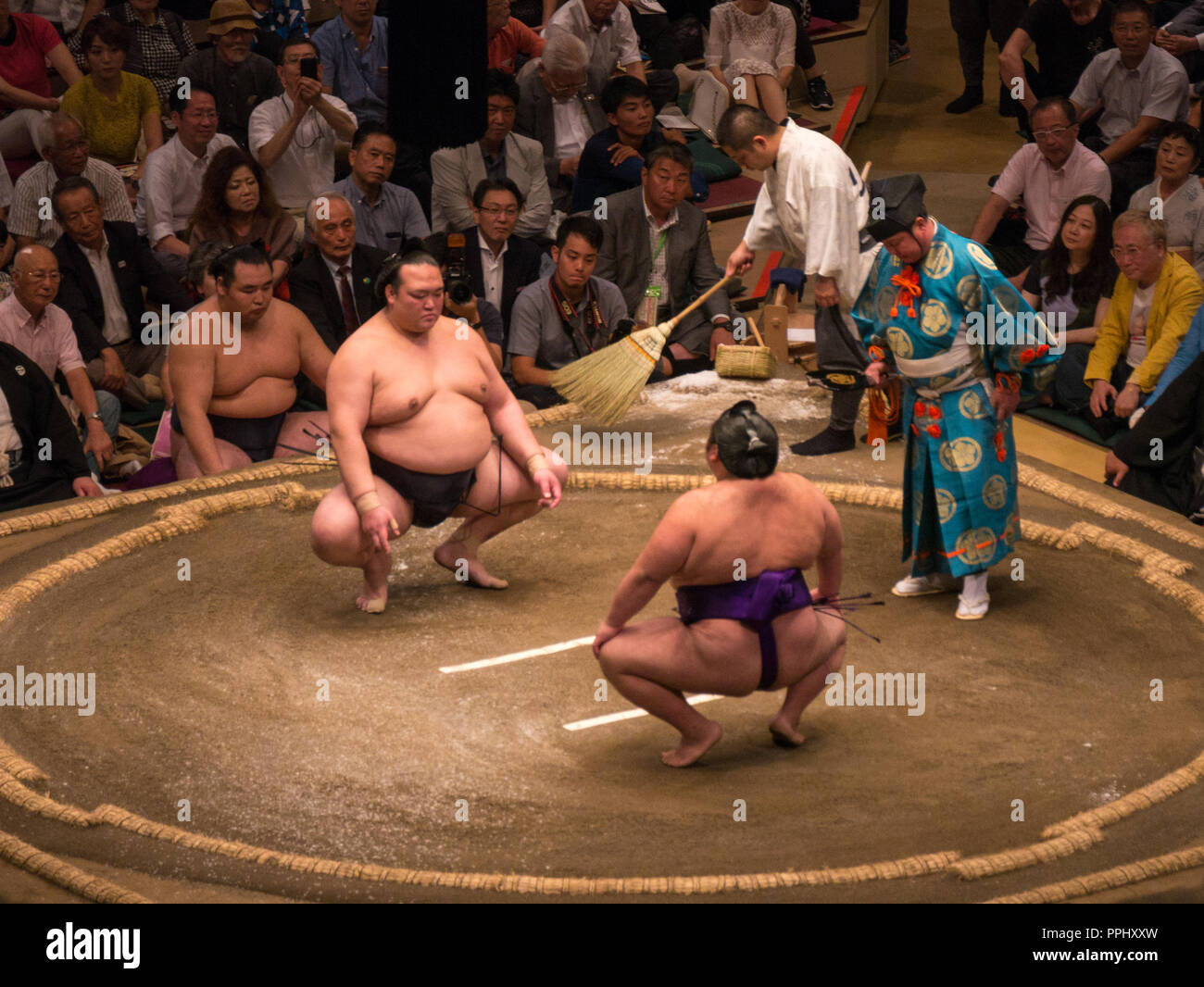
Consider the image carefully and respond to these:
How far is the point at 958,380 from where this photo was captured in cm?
331

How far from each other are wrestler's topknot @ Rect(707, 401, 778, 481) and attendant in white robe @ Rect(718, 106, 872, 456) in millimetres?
1396

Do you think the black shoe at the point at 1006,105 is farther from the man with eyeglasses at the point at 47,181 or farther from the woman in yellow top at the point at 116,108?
the man with eyeglasses at the point at 47,181

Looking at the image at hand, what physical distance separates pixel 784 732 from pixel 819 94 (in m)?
4.79

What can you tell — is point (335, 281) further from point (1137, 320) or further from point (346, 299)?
point (1137, 320)

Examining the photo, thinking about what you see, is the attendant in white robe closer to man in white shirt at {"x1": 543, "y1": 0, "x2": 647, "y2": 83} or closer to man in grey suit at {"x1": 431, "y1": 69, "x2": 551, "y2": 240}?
man in grey suit at {"x1": 431, "y1": 69, "x2": 551, "y2": 240}

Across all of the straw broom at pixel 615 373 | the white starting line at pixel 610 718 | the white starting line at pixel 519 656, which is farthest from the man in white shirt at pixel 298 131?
the white starting line at pixel 610 718

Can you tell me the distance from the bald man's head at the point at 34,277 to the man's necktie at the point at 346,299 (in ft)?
2.57

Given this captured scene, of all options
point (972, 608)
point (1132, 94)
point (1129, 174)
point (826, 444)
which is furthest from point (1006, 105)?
point (972, 608)

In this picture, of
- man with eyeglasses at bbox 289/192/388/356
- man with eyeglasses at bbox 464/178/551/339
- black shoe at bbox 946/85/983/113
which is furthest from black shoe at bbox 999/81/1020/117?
man with eyeglasses at bbox 289/192/388/356

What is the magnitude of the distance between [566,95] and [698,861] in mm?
3768

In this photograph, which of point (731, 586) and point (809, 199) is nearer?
point (731, 586)

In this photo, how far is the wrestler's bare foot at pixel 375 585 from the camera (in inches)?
134

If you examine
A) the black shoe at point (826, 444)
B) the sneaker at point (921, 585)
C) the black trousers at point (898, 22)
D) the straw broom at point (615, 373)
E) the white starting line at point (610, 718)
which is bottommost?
the white starting line at point (610, 718)
